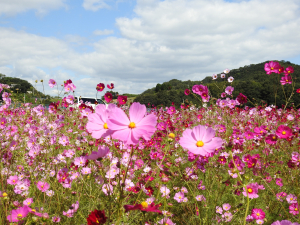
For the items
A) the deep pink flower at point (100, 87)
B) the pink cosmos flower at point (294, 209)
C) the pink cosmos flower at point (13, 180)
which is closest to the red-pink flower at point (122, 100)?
the deep pink flower at point (100, 87)

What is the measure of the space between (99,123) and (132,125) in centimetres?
13

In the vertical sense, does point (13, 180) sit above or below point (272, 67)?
below

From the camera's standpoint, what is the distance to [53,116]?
11.7ft

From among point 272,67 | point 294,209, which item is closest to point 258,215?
point 294,209

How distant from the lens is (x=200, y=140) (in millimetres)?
771

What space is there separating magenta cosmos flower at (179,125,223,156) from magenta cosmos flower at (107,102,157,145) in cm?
15

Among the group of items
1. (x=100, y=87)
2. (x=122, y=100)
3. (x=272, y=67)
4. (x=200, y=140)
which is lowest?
(x=200, y=140)

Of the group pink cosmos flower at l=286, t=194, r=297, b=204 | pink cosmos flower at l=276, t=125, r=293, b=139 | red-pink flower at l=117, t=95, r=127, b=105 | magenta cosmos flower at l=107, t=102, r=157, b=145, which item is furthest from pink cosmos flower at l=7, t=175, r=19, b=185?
pink cosmos flower at l=286, t=194, r=297, b=204

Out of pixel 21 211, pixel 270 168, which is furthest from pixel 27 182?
pixel 270 168

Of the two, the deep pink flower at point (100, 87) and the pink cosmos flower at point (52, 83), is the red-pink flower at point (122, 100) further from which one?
the pink cosmos flower at point (52, 83)

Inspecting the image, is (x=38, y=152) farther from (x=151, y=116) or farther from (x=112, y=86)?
(x=151, y=116)

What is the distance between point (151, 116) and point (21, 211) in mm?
826

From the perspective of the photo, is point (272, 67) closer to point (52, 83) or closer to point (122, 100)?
point (122, 100)

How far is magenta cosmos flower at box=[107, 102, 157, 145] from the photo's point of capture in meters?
0.60
